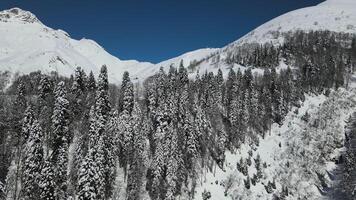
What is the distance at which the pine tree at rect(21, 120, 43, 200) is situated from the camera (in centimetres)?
7312

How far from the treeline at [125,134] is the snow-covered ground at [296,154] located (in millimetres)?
3081

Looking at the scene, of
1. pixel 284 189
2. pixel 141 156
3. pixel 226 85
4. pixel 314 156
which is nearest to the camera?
pixel 141 156

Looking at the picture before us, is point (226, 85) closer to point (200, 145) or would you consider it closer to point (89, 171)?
point (200, 145)

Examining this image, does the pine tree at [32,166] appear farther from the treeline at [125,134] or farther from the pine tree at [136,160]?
the pine tree at [136,160]

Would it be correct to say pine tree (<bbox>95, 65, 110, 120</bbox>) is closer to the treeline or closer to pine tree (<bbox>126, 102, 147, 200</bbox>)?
the treeline

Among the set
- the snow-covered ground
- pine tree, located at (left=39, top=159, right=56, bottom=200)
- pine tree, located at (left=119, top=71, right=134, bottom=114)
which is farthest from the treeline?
the snow-covered ground

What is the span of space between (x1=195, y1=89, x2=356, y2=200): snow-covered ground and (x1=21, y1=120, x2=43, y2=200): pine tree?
4174 centimetres

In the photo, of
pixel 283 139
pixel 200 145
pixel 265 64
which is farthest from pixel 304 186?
pixel 265 64

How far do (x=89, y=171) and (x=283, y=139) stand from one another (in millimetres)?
76991

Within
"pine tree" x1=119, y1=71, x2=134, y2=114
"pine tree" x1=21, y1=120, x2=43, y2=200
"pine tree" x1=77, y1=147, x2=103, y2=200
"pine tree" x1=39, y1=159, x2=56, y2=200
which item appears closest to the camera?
"pine tree" x1=77, y1=147, x2=103, y2=200

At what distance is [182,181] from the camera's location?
95.6 meters

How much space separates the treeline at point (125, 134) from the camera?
250 ft

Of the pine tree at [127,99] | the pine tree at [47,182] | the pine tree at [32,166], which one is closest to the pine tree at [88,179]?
the pine tree at [47,182]

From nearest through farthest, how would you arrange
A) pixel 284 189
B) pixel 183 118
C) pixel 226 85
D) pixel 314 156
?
pixel 284 189 → pixel 183 118 → pixel 314 156 → pixel 226 85
